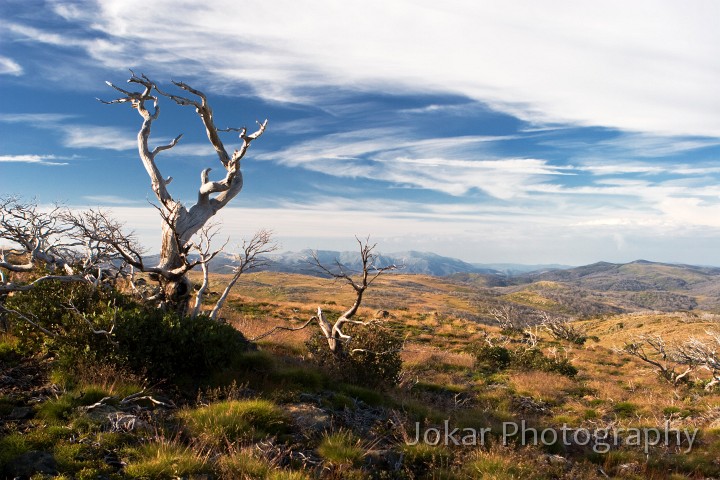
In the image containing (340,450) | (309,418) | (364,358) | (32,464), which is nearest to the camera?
(32,464)

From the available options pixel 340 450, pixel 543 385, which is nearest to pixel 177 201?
pixel 340 450

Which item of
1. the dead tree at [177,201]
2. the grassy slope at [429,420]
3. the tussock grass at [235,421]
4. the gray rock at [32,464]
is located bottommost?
the grassy slope at [429,420]

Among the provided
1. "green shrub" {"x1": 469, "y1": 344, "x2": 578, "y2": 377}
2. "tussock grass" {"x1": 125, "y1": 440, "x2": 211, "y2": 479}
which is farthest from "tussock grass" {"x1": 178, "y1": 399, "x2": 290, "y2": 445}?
"green shrub" {"x1": 469, "y1": 344, "x2": 578, "y2": 377}

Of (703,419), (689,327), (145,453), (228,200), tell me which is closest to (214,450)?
(145,453)

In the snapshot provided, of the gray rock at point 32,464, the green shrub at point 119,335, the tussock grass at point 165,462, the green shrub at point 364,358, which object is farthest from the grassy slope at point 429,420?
the green shrub at point 119,335

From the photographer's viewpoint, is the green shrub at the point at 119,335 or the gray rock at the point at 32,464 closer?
the gray rock at the point at 32,464

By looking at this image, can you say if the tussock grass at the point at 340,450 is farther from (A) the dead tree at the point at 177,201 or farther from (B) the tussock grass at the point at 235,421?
(A) the dead tree at the point at 177,201

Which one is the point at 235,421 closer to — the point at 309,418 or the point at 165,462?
the point at 165,462

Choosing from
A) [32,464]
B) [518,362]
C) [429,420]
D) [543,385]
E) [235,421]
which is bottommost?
[518,362]

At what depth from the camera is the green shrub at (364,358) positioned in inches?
474

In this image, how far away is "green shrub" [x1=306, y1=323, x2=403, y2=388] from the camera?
1203 centimetres

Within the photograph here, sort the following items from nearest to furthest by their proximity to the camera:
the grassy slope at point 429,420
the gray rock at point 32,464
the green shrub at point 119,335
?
Result: the gray rock at point 32,464
the grassy slope at point 429,420
the green shrub at point 119,335

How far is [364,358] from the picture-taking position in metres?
12.3

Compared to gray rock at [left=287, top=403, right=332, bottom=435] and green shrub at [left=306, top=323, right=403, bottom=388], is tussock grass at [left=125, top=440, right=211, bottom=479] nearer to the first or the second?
gray rock at [left=287, top=403, right=332, bottom=435]
